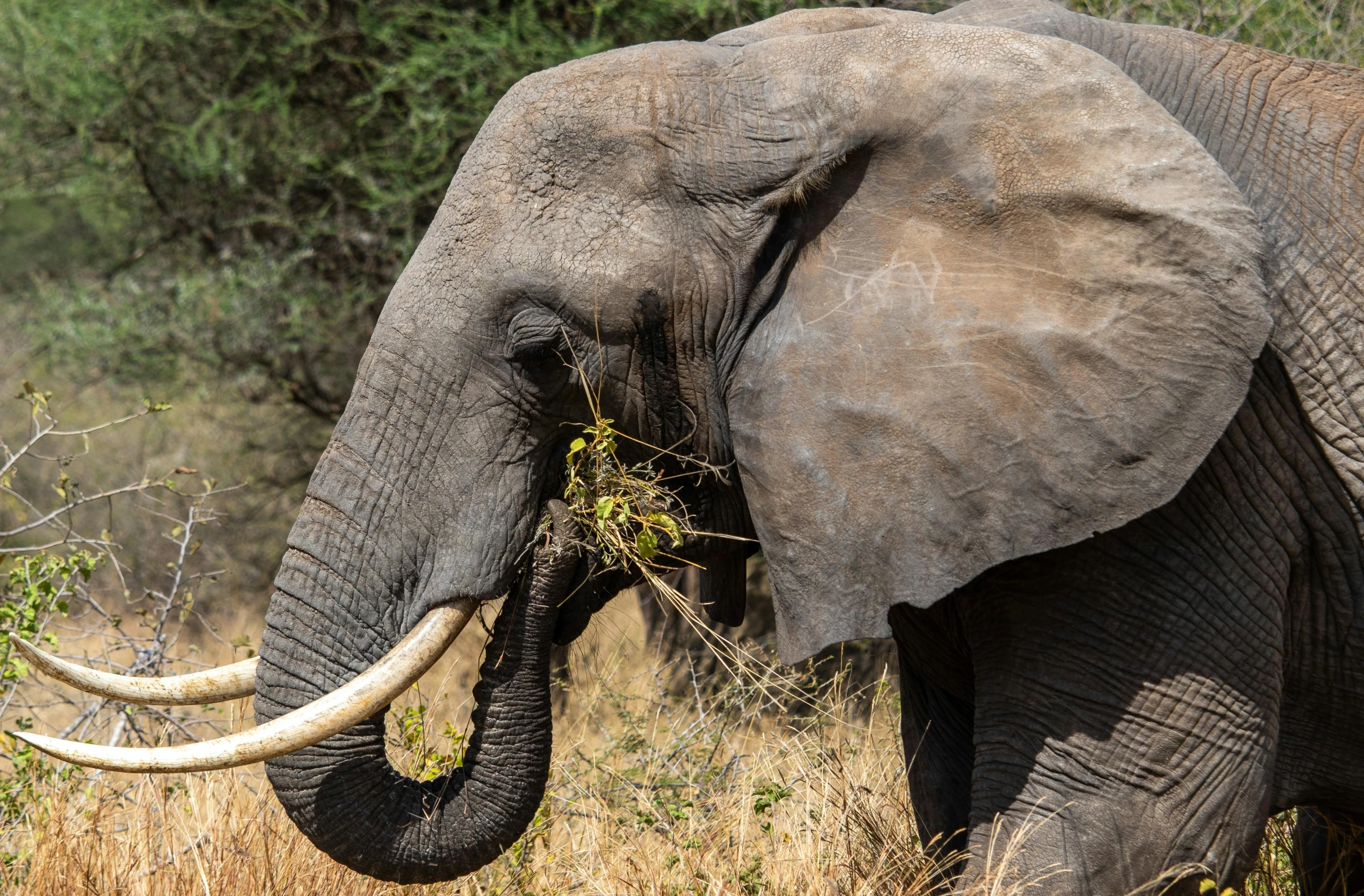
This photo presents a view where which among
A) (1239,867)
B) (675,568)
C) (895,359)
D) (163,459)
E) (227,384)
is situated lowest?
(163,459)

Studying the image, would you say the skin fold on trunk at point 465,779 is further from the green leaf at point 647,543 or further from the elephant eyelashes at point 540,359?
the elephant eyelashes at point 540,359

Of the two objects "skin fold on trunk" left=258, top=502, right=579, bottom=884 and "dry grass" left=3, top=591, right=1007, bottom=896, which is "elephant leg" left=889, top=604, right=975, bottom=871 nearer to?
"dry grass" left=3, top=591, right=1007, bottom=896

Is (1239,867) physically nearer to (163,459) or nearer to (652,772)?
(652,772)

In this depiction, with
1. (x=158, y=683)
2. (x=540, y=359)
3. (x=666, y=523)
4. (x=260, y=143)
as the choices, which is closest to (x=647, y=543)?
(x=666, y=523)

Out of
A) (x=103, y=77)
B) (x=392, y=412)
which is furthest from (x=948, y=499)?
(x=103, y=77)

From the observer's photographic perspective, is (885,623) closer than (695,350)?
Yes

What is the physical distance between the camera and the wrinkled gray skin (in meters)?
2.54

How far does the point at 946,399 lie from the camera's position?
8.50 feet

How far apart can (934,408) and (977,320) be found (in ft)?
0.59

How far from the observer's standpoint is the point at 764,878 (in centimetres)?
359

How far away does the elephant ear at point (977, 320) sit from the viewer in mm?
2488

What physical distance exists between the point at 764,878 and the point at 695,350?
59.4 inches

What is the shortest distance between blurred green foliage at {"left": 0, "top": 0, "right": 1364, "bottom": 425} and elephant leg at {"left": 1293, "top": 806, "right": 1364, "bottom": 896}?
179 inches

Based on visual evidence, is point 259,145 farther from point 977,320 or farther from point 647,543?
point 977,320
